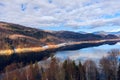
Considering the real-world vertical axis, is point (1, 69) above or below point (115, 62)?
below

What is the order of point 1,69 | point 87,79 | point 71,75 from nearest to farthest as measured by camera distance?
point 71,75
point 87,79
point 1,69

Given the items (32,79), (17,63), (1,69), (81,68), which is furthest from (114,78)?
(17,63)

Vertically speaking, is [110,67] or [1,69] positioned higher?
[110,67]

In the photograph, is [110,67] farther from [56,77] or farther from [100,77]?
[56,77]

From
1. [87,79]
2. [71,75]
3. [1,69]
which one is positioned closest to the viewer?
[71,75]

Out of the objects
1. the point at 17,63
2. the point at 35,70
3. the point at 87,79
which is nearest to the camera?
the point at 87,79

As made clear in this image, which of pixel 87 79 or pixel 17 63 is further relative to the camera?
pixel 17 63

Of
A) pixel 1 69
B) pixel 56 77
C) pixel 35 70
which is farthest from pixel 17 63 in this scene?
pixel 56 77

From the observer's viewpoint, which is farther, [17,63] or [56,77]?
[17,63]

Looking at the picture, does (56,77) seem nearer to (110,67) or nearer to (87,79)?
(87,79)

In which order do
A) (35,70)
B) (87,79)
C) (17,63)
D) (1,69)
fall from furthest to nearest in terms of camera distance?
(17,63), (1,69), (35,70), (87,79)
